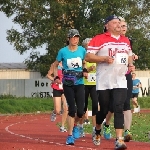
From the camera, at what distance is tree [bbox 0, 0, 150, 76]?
48.9 meters

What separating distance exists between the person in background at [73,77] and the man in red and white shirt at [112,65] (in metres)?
1.67

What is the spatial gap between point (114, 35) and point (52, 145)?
7.80ft

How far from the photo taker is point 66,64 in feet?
43.0

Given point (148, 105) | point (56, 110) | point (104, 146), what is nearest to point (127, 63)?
point (104, 146)

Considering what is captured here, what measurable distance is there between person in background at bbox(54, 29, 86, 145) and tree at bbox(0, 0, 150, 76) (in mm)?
35073

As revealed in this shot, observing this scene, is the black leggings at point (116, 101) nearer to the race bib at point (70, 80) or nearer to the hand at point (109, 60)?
the hand at point (109, 60)

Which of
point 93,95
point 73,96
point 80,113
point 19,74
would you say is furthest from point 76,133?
point 19,74

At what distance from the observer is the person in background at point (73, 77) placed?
42.5 feet

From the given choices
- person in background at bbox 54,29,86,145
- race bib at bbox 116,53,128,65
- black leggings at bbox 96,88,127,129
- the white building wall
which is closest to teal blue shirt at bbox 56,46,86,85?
person in background at bbox 54,29,86,145

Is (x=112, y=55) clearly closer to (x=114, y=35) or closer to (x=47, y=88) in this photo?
(x=114, y=35)

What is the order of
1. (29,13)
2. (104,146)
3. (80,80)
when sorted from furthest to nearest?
(29,13), (80,80), (104,146)

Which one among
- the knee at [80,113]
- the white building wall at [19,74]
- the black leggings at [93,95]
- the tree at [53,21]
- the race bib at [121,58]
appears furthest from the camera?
the white building wall at [19,74]

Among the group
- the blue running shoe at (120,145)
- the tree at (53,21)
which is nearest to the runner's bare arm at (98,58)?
the blue running shoe at (120,145)

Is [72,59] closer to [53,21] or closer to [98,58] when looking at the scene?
[98,58]
